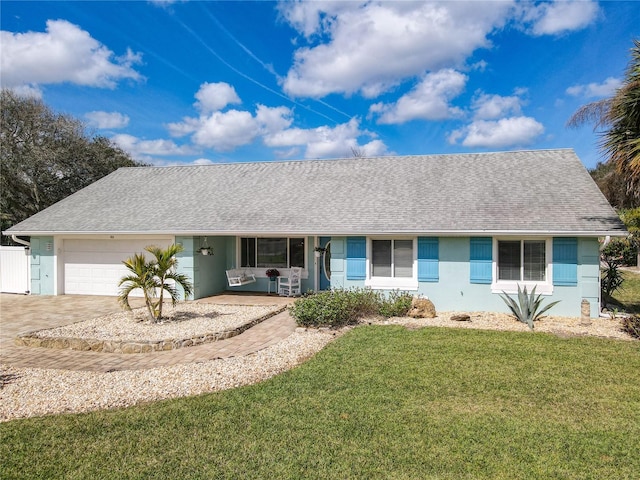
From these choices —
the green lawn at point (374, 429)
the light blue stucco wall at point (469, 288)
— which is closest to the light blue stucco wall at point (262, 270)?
the light blue stucco wall at point (469, 288)

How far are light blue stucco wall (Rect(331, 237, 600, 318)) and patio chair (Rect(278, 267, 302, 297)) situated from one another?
10.0ft

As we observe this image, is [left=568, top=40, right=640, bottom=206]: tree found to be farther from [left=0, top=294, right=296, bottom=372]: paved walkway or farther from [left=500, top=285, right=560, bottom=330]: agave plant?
[left=0, top=294, right=296, bottom=372]: paved walkway

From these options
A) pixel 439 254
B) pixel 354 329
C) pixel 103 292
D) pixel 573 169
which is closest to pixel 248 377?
pixel 354 329

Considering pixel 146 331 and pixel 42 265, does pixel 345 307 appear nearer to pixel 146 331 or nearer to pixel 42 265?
pixel 146 331

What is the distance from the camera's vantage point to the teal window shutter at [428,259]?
488 inches

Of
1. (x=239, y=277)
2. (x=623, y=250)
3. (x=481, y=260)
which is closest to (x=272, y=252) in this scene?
(x=239, y=277)

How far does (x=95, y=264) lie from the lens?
51.8 feet

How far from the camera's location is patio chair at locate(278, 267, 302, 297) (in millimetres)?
14805

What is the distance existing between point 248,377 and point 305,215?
27.1 ft

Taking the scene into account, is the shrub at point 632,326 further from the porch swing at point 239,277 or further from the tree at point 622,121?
the porch swing at point 239,277

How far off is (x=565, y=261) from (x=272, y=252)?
9.86m

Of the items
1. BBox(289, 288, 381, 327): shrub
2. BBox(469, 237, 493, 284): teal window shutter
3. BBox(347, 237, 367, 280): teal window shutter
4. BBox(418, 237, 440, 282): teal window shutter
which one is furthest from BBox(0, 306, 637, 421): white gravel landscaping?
BBox(469, 237, 493, 284): teal window shutter

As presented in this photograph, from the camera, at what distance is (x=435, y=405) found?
17.9 ft

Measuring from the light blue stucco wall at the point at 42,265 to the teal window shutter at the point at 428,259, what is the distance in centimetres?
1378
